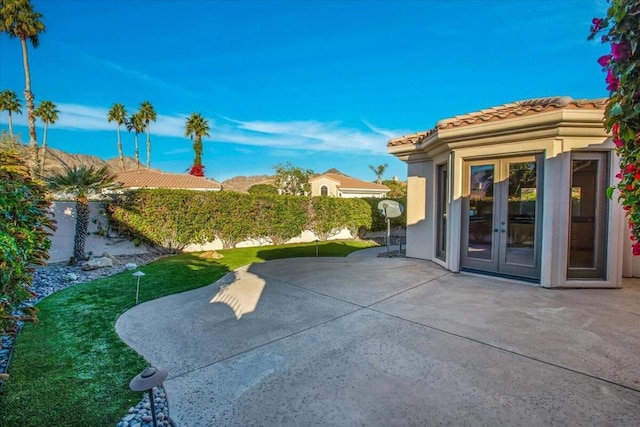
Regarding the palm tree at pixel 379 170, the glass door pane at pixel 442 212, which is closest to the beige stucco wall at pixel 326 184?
the palm tree at pixel 379 170

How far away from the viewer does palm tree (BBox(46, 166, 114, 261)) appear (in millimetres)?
9852

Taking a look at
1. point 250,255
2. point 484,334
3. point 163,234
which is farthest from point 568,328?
point 163,234

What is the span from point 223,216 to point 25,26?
61.1 ft

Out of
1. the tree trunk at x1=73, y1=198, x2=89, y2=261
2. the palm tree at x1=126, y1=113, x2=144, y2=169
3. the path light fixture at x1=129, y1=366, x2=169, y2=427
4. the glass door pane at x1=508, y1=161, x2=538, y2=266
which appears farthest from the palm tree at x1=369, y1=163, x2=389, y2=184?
the path light fixture at x1=129, y1=366, x2=169, y2=427

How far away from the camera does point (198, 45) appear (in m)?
17.8

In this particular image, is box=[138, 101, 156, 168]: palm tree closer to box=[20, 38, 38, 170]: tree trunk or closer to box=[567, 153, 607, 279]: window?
box=[20, 38, 38, 170]: tree trunk

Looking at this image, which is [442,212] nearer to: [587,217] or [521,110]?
[587,217]

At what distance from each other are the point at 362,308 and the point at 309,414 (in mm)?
3007

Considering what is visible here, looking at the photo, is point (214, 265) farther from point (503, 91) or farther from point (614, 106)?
point (503, 91)

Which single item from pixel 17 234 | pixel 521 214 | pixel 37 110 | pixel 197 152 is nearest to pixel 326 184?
pixel 197 152

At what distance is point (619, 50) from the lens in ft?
5.34

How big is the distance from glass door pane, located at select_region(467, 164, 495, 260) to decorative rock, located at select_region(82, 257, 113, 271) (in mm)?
11254

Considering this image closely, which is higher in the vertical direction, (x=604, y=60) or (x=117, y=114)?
(x=117, y=114)

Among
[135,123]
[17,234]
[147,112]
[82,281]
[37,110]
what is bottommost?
[82,281]
